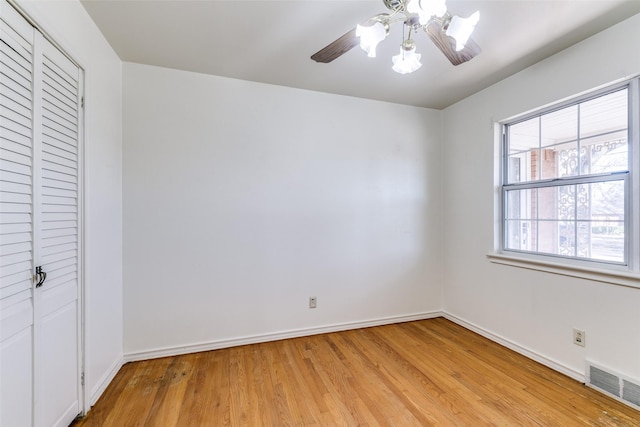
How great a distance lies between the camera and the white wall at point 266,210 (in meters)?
2.21

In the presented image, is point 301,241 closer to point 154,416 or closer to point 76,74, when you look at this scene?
point 154,416

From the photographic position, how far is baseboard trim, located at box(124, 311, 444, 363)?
2199 mm

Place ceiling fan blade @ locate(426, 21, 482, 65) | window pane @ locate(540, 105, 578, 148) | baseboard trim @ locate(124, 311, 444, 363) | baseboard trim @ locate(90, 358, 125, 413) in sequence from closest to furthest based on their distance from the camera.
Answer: ceiling fan blade @ locate(426, 21, 482, 65)
baseboard trim @ locate(90, 358, 125, 413)
window pane @ locate(540, 105, 578, 148)
baseboard trim @ locate(124, 311, 444, 363)

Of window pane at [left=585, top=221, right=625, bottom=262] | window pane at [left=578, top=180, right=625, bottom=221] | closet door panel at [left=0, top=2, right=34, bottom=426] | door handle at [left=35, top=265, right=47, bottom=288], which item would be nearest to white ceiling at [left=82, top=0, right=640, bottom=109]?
closet door panel at [left=0, top=2, right=34, bottom=426]

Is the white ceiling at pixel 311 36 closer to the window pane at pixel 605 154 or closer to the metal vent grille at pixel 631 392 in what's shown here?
the window pane at pixel 605 154

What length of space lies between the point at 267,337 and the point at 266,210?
121 cm

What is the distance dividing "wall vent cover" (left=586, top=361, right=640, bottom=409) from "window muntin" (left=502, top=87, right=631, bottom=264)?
74 cm

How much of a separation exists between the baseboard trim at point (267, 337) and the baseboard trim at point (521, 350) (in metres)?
0.31

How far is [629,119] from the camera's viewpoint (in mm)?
1729

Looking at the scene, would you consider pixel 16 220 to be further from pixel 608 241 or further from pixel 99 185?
pixel 608 241

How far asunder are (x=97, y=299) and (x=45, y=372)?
1.70 feet

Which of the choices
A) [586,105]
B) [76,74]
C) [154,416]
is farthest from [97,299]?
[586,105]

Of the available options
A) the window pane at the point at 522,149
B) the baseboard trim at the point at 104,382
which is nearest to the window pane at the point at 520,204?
the window pane at the point at 522,149

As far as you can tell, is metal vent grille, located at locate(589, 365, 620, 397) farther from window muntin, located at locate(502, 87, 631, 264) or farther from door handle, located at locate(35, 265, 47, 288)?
door handle, located at locate(35, 265, 47, 288)
